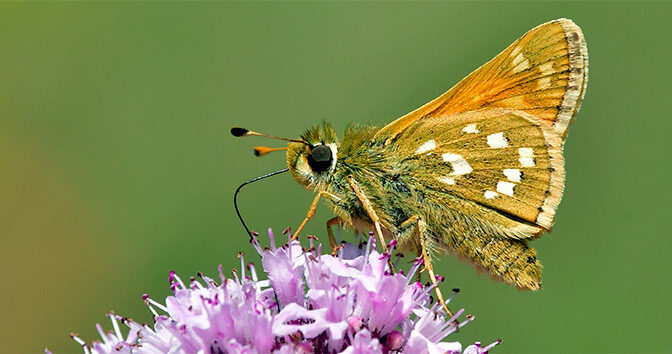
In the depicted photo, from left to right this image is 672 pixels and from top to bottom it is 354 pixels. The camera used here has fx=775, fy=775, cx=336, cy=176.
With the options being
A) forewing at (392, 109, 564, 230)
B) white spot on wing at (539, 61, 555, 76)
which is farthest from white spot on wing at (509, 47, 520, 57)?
forewing at (392, 109, 564, 230)

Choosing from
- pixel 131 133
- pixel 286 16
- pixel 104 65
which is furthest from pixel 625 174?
pixel 104 65

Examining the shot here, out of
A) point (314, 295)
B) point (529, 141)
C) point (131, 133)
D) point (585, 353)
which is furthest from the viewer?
point (131, 133)

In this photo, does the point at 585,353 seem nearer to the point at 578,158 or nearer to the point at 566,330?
the point at 566,330

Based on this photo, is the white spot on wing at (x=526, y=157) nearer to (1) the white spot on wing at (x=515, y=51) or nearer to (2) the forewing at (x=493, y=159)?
(2) the forewing at (x=493, y=159)

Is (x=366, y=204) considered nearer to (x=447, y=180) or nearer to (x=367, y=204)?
(x=367, y=204)

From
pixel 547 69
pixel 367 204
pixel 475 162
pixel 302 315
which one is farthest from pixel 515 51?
pixel 302 315
